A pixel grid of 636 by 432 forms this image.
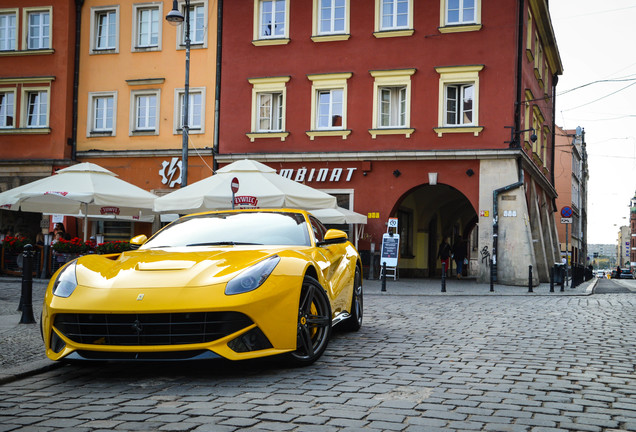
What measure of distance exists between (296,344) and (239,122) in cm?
2106

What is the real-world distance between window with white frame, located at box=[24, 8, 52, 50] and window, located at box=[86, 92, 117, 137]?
2695mm

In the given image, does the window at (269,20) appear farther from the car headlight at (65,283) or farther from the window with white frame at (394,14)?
the car headlight at (65,283)

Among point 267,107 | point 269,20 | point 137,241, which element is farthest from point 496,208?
point 137,241

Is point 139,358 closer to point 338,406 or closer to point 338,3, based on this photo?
point 338,406

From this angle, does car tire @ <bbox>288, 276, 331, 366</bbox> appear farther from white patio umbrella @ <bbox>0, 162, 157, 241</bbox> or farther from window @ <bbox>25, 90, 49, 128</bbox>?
window @ <bbox>25, 90, 49, 128</bbox>

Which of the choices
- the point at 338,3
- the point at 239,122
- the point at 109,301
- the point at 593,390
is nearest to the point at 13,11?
the point at 239,122

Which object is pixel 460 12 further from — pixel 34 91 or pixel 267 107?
pixel 34 91

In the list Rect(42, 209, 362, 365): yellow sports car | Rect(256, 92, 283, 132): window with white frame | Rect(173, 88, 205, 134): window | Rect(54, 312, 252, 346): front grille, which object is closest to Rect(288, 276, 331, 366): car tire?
Rect(42, 209, 362, 365): yellow sports car

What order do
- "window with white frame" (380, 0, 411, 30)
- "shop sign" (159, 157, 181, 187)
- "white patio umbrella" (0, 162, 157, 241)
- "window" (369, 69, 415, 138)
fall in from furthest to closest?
"shop sign" (159, 157, 181, 187)
"window with white frame" (380, 0, 411, 30)
"window" (369, 69, 415, 138)
"white patio umbrella" (0, 162, 157, 241)

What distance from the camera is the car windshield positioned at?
7.02 meters

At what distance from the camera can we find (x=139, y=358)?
5.44 metres

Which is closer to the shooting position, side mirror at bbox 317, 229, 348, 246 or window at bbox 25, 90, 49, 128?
side mirror at bbox 317, 229, 348, 246

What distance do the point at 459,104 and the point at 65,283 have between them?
19.8 metres

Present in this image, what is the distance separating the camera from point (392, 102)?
2481cm
